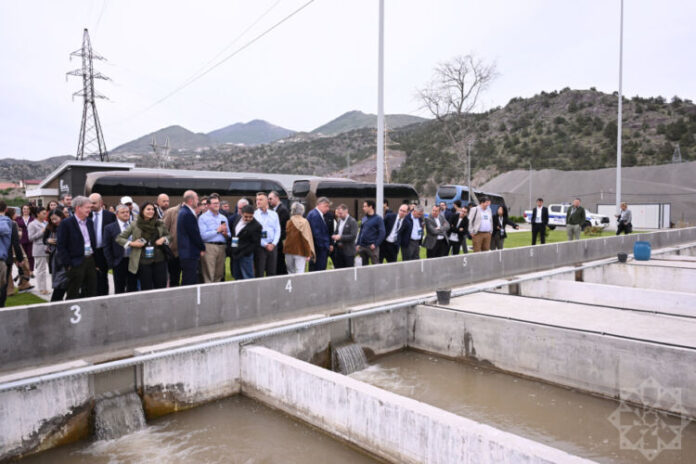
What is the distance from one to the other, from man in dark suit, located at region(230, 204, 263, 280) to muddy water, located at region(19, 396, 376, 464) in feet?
11.1

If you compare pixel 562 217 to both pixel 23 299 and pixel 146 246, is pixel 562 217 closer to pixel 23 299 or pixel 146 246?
pixel 146 246

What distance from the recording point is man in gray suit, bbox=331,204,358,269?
10.2 meters

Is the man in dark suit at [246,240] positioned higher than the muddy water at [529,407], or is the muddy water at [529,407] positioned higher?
the man in dark suit at [246,240]

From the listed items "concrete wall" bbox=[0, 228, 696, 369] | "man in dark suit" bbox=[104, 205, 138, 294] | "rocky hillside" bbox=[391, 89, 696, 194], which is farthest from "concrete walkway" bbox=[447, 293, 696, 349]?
"rocky hillside" bbox=[391, 89, 696, 194]

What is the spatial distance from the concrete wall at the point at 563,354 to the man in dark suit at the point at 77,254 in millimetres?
5153

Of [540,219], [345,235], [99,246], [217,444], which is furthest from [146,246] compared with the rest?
[540,219]

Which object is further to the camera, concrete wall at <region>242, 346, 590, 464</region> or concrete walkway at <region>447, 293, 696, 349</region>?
concrete walkway at <region>447, 293, 696, 349</region>

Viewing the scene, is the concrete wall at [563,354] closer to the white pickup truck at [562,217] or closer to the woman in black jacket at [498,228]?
the woman in black jacket at [498,228]

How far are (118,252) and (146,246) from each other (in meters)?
0.71

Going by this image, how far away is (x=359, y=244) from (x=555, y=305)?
13.5 feet

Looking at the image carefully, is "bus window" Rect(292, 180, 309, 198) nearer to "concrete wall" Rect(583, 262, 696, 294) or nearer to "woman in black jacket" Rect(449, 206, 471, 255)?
"woman in black jacket" Rect(449, 206, 471, 255)

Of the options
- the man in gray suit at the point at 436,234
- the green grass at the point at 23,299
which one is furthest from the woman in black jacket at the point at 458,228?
the green grass at the point at 23,299

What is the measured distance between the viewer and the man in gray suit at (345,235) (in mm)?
10156

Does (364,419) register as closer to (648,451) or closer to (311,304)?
(648,451)
